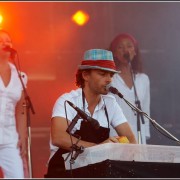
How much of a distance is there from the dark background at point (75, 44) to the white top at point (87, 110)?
1605mm

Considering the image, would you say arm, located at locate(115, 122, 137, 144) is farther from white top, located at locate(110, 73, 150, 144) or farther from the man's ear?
white top, located at locate(110, 73, 150, 144)

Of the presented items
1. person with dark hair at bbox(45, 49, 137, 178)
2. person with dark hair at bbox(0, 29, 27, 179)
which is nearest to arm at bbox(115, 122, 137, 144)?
person with dark hair at bbox(45, 49, 137, 178)

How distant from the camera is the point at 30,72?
637 cm

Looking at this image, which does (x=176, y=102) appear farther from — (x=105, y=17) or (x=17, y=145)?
(x=17, y=145)

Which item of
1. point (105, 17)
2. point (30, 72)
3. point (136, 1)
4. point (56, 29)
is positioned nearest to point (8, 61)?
point (30, 72)

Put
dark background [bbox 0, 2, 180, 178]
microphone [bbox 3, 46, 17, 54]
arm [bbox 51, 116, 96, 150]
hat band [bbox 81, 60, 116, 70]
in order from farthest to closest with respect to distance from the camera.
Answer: dark background [bbox 0, 2, 180, 178] < microphone [bbox 3, 46, 17, 54] < hat band [bbox 81, 60, 116, 70] < arm [bbox 51, 116, 96, 150]

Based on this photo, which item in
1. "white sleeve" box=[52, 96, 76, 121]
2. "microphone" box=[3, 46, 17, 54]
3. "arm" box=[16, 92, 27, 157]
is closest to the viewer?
"white sleeve" box=[52, 96, 76, 121]

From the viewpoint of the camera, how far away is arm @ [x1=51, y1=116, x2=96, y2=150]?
437 centimetres

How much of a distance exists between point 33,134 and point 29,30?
3.70ft

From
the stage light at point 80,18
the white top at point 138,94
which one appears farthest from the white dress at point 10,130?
the white top at point 138,94

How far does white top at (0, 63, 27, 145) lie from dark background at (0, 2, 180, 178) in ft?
1.03

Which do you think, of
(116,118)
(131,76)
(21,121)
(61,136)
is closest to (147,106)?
(131,76)

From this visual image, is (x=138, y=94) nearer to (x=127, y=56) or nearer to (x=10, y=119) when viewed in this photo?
(x=127, y=56)

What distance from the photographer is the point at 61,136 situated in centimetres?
441
